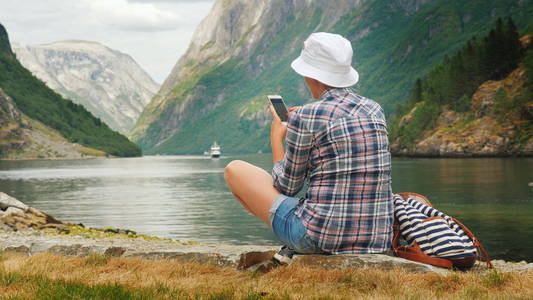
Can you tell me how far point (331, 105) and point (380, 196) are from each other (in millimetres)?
1074

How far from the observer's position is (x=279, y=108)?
726cm

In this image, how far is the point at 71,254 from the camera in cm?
950

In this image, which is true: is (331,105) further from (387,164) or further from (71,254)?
(71,254)

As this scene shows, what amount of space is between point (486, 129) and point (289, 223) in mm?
116386

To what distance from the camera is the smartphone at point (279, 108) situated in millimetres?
7182

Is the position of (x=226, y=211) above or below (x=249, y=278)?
below

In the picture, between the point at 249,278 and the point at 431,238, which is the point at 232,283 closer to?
the point at 249,278

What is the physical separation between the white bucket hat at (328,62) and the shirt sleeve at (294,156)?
57cm

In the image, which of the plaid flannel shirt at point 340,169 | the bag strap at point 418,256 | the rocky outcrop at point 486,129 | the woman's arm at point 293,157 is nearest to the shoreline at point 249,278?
the bag strap at point 418,256

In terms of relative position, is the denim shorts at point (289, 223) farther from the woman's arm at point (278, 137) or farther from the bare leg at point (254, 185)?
the woman's arm at point (278, 137)

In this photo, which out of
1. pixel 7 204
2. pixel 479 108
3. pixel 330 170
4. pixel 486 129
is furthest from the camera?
pixel 479 108

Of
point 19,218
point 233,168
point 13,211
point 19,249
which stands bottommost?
point 19,218

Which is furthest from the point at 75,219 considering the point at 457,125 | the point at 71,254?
the point at 457,125

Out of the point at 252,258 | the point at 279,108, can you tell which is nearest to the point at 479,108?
the point at 252,258
